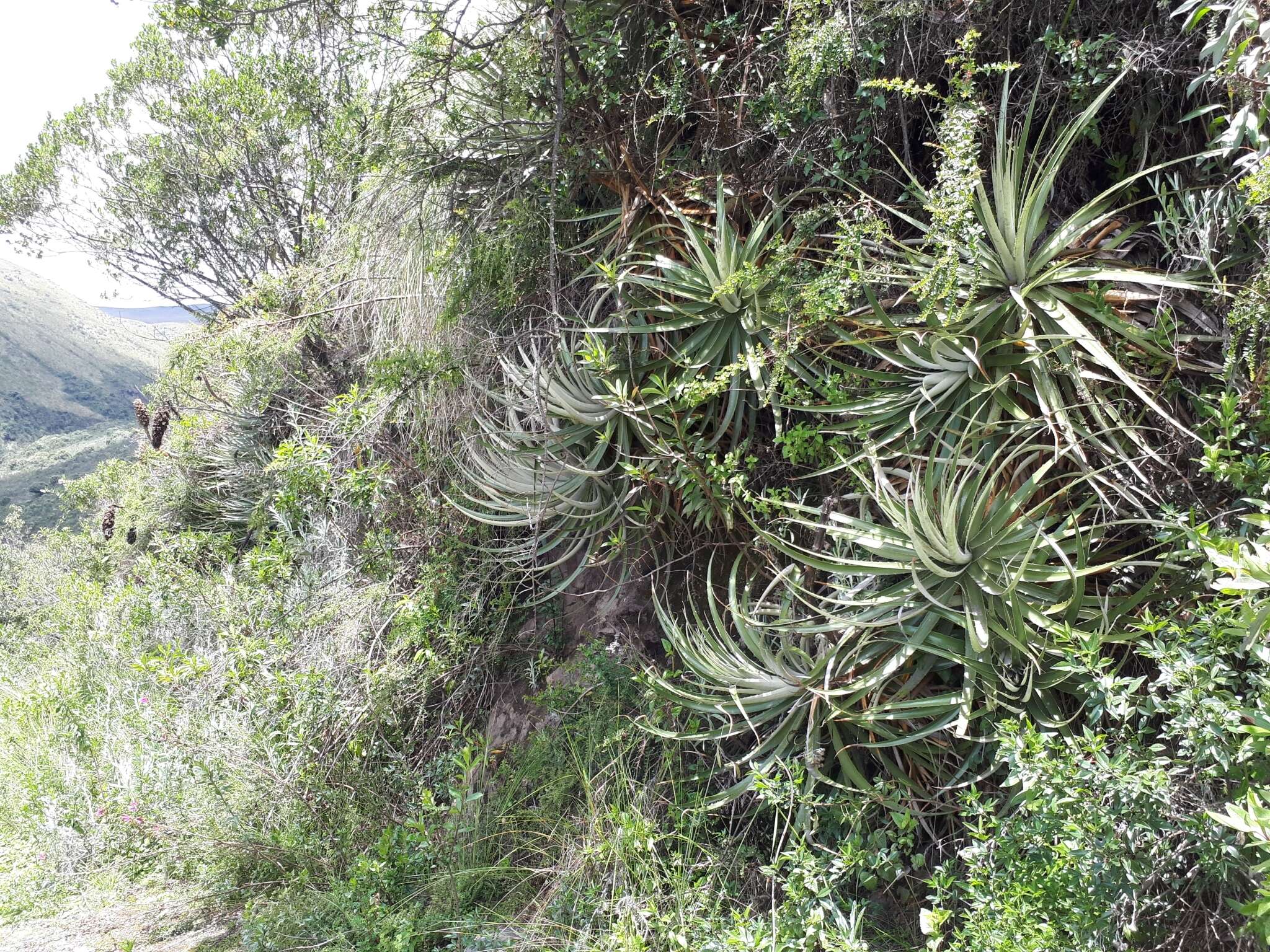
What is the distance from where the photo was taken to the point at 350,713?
14.2ft

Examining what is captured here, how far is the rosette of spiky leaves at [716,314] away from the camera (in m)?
3.10

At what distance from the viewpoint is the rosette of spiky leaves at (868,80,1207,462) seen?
2.38 metres

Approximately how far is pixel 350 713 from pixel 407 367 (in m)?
2.01

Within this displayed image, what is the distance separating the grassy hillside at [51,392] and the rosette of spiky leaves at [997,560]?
2382cm

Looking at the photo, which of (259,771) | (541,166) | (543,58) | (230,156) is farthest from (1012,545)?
(230,156)

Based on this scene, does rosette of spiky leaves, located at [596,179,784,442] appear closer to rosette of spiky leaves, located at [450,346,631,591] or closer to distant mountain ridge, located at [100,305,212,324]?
rosette of spiky leaves, located at [450,346,631,591]

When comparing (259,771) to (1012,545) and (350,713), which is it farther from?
(1012,545)

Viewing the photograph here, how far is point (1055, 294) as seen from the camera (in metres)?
2.47

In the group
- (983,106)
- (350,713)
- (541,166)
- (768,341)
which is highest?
(983,106)

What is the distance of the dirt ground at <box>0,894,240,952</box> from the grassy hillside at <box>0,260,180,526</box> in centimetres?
2095

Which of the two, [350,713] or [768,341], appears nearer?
[768,341]

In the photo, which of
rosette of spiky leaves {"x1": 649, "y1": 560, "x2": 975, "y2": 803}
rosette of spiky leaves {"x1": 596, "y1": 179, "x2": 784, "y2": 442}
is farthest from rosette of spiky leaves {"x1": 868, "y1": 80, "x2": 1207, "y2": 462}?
rosette of spiky leaves {"x1": 649, "y1": 560, "x2": 975, "y2": 803}

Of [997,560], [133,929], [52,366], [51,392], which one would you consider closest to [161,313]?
[133,929]

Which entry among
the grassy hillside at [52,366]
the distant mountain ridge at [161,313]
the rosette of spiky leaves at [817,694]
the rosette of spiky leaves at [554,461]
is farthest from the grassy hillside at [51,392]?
the rosette of spiky leaves at [817,694]
